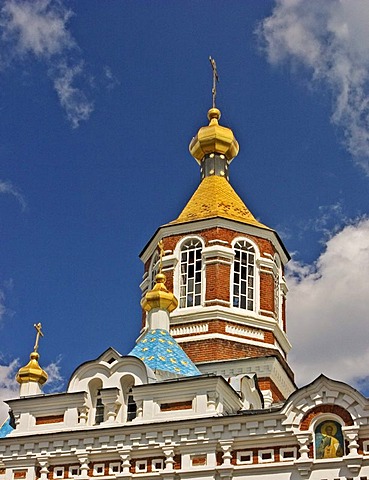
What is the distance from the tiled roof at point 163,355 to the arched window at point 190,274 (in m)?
3.49

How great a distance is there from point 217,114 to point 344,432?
15.6 meters

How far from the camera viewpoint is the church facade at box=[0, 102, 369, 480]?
17.2 m

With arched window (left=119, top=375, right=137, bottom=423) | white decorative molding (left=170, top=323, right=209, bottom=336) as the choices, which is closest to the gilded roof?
white decorative molding (left=170, top=323, right=209, bottom=336)

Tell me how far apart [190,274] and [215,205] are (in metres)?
2.53

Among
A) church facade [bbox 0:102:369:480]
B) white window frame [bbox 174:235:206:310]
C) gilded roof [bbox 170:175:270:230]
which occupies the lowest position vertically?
church facade [bbox 0:102:369:480]

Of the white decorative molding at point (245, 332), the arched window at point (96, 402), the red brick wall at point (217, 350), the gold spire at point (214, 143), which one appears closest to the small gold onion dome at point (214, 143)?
the gold spire at point (214, 143)

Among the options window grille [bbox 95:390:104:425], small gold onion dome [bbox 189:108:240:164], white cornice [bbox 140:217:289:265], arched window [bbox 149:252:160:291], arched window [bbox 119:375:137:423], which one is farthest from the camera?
small gold onion dome [bbox 189:108:240:164]

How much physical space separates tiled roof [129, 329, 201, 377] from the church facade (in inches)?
1.3

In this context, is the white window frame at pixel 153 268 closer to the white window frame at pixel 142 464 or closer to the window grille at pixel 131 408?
the window grille at pixel 131 408

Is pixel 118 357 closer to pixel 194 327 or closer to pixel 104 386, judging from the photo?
pixel 104 386

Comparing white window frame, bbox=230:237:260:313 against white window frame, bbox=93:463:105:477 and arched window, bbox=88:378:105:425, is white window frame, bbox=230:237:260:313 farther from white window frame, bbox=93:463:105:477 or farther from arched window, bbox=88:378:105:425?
white window frame, bbox=93:463:105:477

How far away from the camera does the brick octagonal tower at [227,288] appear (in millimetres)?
23750

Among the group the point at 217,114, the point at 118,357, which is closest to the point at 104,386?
the point at 118,357

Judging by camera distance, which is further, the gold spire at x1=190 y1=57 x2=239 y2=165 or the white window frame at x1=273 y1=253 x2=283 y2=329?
the gold spire at x1=190 y1=57 x2=239 y2=165
